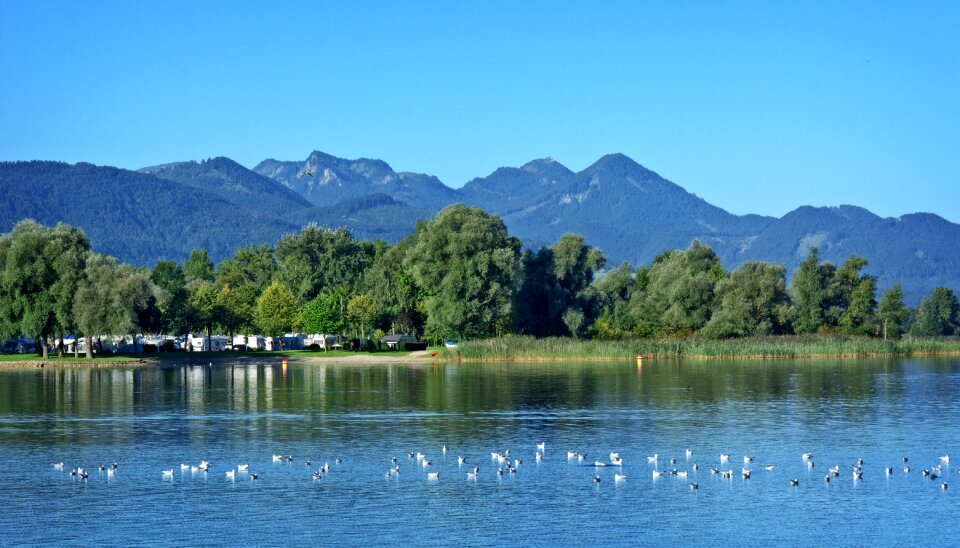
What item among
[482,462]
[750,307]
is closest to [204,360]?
[750,307]

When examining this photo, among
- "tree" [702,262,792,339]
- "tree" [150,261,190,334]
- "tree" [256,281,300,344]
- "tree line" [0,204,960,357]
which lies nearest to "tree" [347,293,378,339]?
"tree line" [0,204,960,357]

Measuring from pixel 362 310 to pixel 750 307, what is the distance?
50.0 metres

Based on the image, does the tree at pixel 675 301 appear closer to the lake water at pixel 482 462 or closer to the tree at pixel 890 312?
the tree at pixel 890 312

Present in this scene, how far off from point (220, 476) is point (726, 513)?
59.3 ft

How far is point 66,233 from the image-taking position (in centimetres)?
11481

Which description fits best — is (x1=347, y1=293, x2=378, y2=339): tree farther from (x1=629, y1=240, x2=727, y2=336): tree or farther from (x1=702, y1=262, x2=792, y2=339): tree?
(x1=702, y1=262, x2=792, y2=339): tree

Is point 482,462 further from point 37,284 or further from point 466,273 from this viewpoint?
point 466,273

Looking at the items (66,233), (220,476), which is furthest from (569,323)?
(220,476)

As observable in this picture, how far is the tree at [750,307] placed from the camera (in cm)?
13188

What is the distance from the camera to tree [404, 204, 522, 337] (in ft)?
407

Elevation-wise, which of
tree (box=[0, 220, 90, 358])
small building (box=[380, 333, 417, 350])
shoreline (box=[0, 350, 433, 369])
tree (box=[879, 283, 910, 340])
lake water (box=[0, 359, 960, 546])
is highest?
tree (box=[0, 220, 90, 358])

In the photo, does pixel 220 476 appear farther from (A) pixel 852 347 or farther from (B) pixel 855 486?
(A) pixel 852 347

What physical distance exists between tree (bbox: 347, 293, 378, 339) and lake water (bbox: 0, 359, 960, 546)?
6696 centimetres

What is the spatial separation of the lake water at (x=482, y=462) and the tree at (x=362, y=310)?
2636 inches
